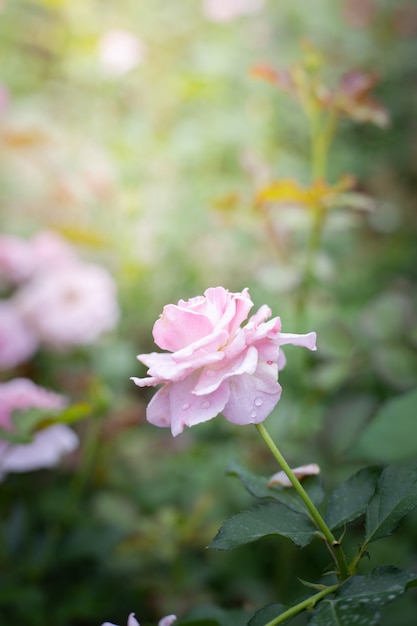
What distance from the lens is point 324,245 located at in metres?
1.83

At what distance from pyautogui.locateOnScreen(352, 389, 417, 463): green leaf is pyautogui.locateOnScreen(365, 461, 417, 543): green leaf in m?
0.21

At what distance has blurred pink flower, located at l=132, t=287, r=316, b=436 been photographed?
0.41 metres

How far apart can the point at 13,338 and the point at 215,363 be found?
0.78m

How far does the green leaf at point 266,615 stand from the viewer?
0.41 meters

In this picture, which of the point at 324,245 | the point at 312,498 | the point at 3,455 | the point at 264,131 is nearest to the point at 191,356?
the point at 312,498

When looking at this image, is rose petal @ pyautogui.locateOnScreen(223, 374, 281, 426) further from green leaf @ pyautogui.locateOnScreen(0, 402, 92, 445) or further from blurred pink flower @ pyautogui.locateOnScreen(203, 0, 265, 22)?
blurred pink flower @ pyautogui.locateOnScreen(203, 0, 265, 22)

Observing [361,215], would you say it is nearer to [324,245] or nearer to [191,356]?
[324,245]

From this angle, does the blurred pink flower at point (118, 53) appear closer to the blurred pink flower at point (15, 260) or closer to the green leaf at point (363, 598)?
the blurred pink flower at point (15, 260)

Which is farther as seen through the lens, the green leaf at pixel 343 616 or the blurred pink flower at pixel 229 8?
the blurred pink flower at pixel 229 8

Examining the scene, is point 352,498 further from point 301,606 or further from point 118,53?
point 118,53

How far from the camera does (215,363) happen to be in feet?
1.40

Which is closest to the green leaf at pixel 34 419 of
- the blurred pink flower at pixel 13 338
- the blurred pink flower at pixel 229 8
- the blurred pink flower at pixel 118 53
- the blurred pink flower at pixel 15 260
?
the blurred pink flower at pixel 13 338

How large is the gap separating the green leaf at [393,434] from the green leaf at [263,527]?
0.75 ft

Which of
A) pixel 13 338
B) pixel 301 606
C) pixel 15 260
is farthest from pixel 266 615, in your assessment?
pixel 15 260
